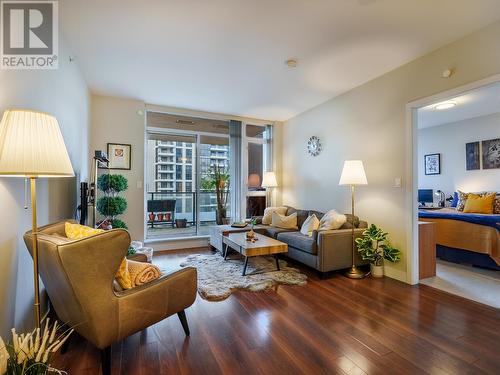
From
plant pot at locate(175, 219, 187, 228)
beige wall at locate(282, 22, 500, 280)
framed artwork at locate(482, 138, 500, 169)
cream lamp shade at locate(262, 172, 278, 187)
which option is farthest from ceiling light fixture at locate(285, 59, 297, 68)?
framed artwork at locate(482, 138, 500, 169)

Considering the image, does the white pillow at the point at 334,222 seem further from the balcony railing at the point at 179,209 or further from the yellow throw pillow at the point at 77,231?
the yellow throw pillow at the point at 77,231

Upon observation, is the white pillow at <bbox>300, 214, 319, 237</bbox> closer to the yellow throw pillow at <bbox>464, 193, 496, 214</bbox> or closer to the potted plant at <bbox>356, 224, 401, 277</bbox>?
the potted plant at <bbox>356, 224, 401, 277</bbox>

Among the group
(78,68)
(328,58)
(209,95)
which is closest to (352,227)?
(328,58)

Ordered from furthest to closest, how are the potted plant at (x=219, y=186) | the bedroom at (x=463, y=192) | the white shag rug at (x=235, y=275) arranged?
the potted plant at (x=219, y=186) < the bedroom at (x=463, y=192) < the white shag rug at (x=235, y=275)

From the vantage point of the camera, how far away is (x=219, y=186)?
17.3 ft

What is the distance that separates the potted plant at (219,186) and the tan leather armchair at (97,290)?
3.52 metres

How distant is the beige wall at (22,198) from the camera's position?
5.03 ft

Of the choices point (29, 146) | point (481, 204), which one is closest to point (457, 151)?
point (481, 204)

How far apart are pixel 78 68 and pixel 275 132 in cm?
371

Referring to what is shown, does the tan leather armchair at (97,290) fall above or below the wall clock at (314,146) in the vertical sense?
below

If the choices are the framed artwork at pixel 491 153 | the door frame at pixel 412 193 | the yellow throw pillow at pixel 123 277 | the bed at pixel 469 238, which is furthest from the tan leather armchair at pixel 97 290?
the framed artwork at pixel 491 153

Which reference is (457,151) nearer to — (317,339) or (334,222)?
(334,222)

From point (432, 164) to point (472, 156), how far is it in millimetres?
800

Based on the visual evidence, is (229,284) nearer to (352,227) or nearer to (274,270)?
(274,270)
